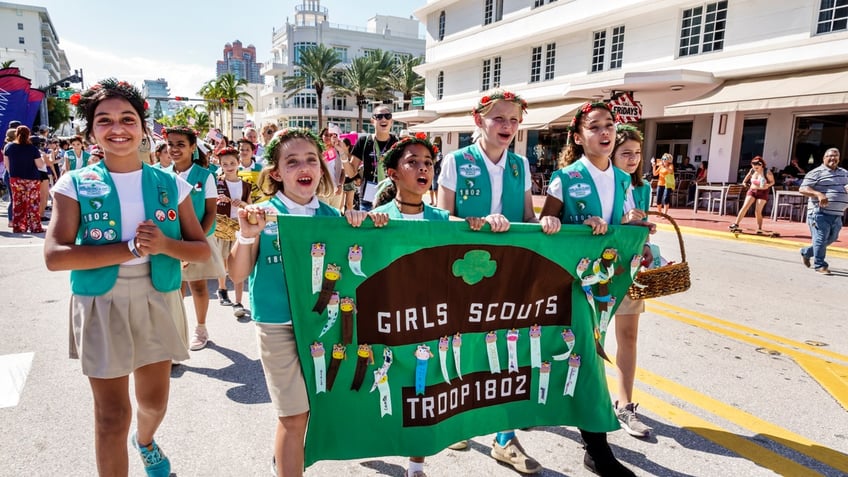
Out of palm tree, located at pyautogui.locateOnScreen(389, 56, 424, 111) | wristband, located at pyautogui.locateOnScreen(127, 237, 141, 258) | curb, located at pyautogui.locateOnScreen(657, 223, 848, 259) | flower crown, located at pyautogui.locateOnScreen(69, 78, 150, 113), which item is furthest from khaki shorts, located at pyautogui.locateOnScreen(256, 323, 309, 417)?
palm tree, located at pyautogui.locateOnScreen(389, 56, 424, 111)

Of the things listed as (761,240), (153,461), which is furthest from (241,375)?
(761,240)

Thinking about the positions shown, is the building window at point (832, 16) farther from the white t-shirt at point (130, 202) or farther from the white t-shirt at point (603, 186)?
the white t-shirt at point (130, 202)

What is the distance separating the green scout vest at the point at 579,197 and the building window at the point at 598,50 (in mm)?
21825

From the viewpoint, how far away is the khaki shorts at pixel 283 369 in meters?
2.33

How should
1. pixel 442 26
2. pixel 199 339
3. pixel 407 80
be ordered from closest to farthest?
1. pixel 199 339
2. pixel 442 26
3. pixel 407 80

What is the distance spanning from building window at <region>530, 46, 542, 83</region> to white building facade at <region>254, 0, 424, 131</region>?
119 ft

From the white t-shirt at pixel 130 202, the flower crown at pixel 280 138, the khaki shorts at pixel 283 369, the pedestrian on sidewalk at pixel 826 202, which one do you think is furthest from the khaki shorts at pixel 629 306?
the pedestrian on sidewalk at pixel 826 202

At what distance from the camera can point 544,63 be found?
25.3 meters

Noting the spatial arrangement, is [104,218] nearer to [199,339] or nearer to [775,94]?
[199,339]

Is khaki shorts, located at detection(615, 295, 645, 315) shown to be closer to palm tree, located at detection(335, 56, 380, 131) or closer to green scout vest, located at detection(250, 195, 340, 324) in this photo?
green scout vest, located at detection(250, 195, 340, 324)

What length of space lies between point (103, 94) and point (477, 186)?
78.8 inches

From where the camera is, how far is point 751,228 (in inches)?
516

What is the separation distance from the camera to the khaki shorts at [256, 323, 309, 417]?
233 cm

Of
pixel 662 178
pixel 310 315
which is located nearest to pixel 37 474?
pixel 310 315
